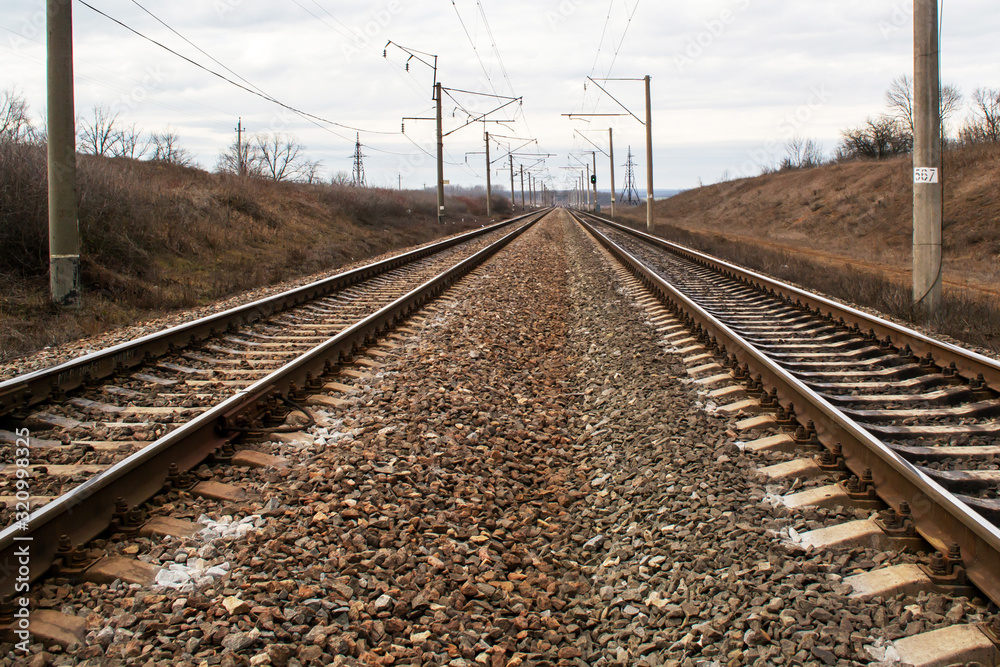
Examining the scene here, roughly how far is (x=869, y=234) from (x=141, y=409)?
3334cm

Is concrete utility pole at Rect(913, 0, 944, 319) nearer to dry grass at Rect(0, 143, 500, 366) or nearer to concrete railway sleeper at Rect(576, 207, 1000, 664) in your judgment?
concrete railway sleeper at Rect(576, 207, 1000, 664)

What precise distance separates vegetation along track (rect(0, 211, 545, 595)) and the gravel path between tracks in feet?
0.83

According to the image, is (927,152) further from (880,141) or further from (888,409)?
(880,141)

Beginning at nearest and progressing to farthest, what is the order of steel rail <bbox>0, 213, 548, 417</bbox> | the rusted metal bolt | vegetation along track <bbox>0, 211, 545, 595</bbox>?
the rusted metal bolt
vegetation along track <bbox>0, 211, 545, 595</bbox>
steel rail <bbox>0, 213, 548, 417</bbox>

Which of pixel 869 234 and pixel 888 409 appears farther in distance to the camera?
pixel 869 234

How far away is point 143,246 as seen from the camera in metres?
15.4

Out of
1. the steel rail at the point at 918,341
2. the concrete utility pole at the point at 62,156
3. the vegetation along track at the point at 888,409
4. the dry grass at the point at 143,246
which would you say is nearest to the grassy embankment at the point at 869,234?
the steel rail at the point at 918,341

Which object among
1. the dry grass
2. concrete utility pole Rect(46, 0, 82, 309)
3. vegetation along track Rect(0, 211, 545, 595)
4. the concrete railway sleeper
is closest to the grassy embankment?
the concrete railway sleeper

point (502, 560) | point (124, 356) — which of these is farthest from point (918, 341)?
point (124, 356)

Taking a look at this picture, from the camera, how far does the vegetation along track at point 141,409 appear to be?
3.29 meters

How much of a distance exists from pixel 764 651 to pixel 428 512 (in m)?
1.87

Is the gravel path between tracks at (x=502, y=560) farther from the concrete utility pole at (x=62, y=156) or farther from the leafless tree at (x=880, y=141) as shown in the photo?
the leafless tree at (x=880, y=141)

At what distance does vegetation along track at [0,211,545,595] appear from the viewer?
329cm

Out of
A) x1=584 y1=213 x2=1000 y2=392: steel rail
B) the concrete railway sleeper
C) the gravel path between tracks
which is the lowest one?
the gravel path between tracks
